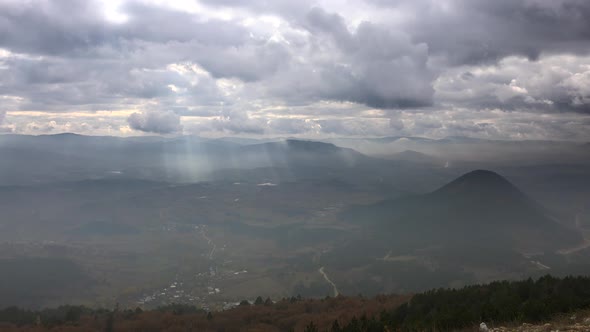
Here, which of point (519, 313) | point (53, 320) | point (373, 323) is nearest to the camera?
point (519, 313)

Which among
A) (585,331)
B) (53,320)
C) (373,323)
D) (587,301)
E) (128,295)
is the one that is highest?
(585,331)

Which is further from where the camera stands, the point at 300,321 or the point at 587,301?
the point at 300,321

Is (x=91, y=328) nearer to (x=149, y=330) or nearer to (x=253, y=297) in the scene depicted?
(x=149, y=330)

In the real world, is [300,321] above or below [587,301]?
below

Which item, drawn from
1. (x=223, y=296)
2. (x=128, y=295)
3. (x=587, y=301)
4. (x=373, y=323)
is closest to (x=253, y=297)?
(x=223, y=296)

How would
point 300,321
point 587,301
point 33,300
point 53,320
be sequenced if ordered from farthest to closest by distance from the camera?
point 33,300, point 53,320, point 300,321, point 587,301

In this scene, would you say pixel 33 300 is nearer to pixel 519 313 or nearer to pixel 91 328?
pixel 91 328
